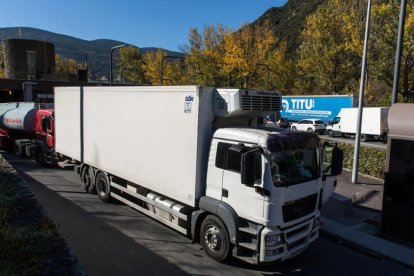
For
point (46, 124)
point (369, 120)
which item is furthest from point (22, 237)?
point (369, 120)

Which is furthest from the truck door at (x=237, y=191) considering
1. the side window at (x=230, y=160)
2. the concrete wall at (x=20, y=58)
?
the concrete wall at (x=20, y=58)

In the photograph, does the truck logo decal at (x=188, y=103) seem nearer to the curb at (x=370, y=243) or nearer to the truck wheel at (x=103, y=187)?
the truck wheel at (x=103, y=187)

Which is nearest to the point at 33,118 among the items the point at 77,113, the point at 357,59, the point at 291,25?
the point at 77,113

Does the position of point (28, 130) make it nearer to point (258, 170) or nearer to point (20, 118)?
point (20, 118)

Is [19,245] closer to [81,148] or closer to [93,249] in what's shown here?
[93,249]

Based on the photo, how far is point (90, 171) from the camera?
1167 cm

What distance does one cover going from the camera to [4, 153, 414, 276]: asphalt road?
22.4 ft

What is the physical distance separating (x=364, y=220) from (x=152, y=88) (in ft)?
22.7

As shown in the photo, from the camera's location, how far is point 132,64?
194 feet

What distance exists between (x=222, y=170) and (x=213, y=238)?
1376 mm

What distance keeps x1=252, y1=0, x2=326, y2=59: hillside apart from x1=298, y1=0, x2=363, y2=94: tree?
2536 inches

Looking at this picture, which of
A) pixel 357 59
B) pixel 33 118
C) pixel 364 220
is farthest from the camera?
pixel 357 59

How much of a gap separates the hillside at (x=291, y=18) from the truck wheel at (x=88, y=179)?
319 feet

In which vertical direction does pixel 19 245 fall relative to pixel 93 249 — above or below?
above
